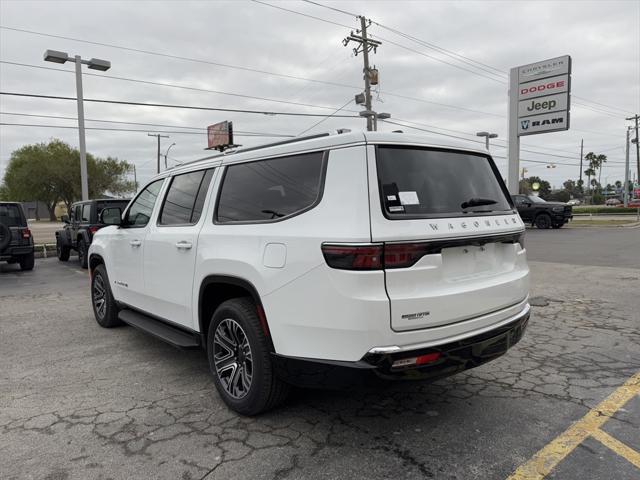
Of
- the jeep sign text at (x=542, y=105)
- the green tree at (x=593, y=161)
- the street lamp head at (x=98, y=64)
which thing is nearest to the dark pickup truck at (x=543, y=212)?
the jeep sign text at (x=542, y=105)

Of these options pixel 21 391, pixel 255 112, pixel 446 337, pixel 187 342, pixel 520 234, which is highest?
pixel 255 112

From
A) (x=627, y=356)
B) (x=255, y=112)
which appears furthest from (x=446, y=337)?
(x=255, y=112)

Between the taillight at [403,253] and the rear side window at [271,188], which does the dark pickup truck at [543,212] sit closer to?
the rear side window at [271,188]

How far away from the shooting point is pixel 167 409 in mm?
3430

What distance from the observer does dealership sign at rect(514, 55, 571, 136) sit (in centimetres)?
2245

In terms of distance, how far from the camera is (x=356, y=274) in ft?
8.16

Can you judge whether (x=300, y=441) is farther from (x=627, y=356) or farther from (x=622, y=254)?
(x=622, y=254)

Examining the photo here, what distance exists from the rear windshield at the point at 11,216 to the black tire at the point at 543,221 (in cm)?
2149

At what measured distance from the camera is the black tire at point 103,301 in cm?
557

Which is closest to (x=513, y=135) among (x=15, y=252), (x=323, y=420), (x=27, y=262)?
(x=27, y=262)

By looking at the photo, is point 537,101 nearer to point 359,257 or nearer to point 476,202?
point 476,202

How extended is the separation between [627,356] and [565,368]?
0.79 m

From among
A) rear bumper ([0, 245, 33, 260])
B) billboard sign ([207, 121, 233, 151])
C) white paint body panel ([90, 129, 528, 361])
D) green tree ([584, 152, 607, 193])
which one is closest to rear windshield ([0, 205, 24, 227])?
rear bumper ([0, 245, 33, 260])

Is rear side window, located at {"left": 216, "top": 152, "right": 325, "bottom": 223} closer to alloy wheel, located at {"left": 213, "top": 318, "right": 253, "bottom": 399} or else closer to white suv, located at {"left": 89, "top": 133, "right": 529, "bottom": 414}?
white suv, located at {"left": 89, "top": 133, "right": 529, "bottom": 414}
